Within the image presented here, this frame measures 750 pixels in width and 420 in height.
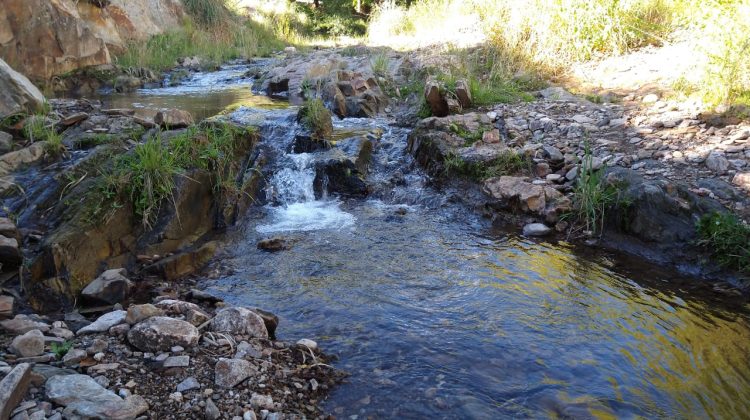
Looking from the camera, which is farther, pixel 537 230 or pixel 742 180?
pixel 537 230

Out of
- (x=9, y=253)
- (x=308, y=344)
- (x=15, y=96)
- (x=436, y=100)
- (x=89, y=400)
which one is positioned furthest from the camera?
(x=436, y=100)

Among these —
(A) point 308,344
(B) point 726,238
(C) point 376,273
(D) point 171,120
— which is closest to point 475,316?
(C) point 376,273

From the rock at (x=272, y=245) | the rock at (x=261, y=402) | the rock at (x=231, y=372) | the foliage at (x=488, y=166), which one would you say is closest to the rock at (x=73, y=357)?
the rock at (x=231, y=372)

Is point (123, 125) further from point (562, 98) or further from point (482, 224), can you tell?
point (562, 98)

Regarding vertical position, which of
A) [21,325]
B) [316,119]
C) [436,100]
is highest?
[436,100]

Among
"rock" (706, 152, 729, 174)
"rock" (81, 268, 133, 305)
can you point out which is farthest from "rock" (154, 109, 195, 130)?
"rock" (706, 152, 729, 174)

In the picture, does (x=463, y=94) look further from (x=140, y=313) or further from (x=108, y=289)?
(x=140, y=313)

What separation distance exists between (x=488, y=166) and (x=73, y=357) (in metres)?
4.52

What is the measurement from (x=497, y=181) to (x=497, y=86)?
2907 millimetres

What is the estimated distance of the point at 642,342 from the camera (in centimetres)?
336

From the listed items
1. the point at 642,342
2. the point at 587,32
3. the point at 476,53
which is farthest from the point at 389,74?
the point at 642,342

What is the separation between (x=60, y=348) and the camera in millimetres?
2650

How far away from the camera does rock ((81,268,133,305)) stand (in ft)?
11.4

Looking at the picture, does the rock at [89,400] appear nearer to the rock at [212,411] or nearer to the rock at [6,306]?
the rock at [212,411]
